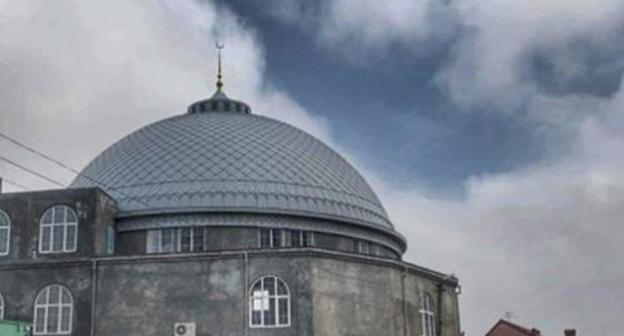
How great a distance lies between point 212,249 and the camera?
3734 cm

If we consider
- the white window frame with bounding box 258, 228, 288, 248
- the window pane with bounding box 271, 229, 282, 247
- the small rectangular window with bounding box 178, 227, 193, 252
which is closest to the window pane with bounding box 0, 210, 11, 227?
the small rectangular window with bounding box 178, 227, 193, 252

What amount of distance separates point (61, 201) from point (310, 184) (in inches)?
442

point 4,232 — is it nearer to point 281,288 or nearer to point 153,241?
point 153,241

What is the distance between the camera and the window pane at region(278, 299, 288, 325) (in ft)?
110

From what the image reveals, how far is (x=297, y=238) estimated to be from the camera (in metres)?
39.4

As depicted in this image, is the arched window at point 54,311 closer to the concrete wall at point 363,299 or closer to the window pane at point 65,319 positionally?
the window pane at point 65,319

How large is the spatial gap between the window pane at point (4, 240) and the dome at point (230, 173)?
471 cm

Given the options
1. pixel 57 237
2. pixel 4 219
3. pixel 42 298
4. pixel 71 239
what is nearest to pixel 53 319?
pixel 42 298

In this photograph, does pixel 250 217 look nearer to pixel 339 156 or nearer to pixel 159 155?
pixel 159 155

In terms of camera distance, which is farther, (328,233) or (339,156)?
(339,156)

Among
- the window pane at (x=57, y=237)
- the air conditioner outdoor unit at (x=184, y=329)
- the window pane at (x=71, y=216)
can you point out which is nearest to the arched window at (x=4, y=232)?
the window pane at (x=57, y=237)

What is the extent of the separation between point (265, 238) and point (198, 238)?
283 cm

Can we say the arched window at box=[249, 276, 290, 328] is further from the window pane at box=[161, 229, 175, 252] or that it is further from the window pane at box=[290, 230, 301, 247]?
the window pane at box=[161, 229, 175, 252]

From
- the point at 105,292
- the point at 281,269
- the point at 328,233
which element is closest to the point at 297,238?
the point at 328,233
